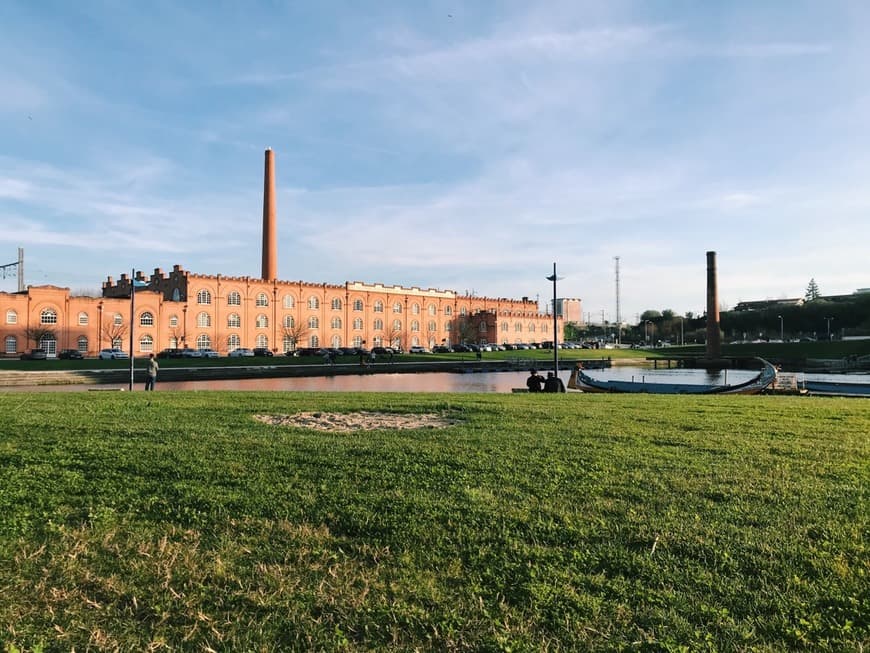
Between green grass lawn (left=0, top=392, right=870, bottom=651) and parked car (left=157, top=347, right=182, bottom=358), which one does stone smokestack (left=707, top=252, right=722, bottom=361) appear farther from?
green grass lawn (left=0, top=392, right=870, bottom=651)

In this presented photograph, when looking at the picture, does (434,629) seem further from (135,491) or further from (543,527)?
(135,491)

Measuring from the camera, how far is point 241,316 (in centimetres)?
7762

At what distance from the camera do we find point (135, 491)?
6.36 m

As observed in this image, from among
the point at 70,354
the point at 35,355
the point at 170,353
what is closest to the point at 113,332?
the point at 70,354

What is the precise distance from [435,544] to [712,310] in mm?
72872

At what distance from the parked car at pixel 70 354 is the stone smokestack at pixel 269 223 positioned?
24686 mm

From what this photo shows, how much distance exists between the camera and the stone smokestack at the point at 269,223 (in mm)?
77125

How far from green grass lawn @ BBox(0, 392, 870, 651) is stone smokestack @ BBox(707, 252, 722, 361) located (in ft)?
215

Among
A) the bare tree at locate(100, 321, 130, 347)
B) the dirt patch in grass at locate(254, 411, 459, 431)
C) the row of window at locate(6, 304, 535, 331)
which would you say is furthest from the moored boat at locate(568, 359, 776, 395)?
the bare tree at locate(100, 321, 130, 347)

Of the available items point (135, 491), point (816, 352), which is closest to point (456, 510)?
point (135, 491)

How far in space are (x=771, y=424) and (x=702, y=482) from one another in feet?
17.8

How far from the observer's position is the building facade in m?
64.8

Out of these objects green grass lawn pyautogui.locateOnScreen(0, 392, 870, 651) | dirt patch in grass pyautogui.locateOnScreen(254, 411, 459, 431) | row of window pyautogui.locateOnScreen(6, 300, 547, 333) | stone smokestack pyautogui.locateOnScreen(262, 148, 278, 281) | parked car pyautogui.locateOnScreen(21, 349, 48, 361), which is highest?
stone smokestack pyautogui.locateOnScreen(262, 148, 278, 281)

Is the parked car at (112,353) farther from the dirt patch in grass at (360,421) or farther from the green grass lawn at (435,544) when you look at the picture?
Answer: the green grass lawn at (435,544)
